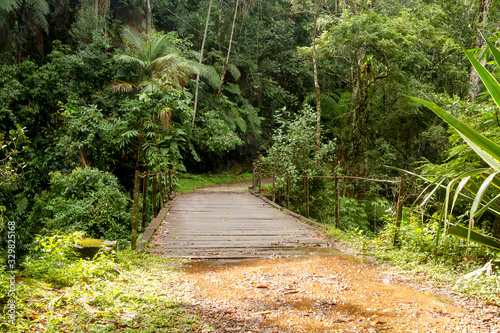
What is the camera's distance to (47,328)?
88.1 inches

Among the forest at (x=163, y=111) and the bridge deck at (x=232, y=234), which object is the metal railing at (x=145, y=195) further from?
the forest at (x=163, y=111)

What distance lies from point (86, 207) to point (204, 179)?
29.2 feet

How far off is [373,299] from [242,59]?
16.7 m

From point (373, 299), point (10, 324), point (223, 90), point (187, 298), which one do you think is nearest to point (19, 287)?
point (10, 324)

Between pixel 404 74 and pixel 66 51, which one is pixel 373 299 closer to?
pixel 404 74

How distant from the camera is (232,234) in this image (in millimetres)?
6000

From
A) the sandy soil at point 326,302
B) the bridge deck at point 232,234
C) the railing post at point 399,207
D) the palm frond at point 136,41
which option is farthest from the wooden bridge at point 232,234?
the palm frond at point 136,41

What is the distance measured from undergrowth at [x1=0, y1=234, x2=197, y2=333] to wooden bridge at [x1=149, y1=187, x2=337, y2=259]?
49.1 inches

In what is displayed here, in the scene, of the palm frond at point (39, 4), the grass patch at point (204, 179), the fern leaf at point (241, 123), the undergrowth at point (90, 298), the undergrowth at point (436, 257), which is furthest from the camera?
the fern leaf at point (241, 123)

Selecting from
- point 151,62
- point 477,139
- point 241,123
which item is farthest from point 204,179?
point 477,139

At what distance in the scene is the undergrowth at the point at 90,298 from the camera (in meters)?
2.39

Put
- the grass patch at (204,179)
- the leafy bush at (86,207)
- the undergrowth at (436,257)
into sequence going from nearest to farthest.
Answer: the undergrowth at (436,257) < the leafy bush at (86,207) < the grass patch at (204,179)

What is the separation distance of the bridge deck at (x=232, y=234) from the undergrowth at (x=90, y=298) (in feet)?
4.12

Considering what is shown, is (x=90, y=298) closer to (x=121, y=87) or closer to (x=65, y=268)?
(x=65, y=268)
